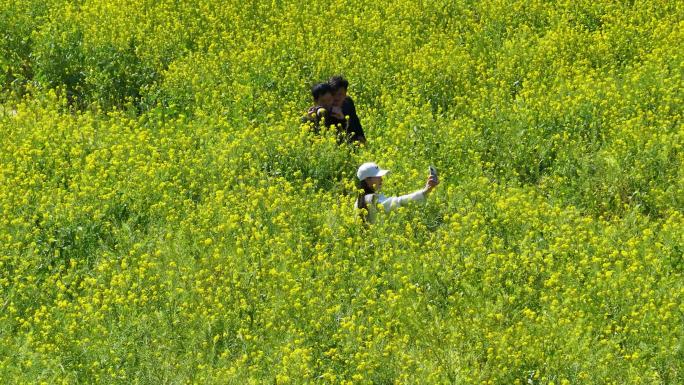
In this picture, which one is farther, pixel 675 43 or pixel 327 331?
pixel 675 43

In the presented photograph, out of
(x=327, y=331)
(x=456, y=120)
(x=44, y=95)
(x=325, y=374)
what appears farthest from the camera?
(x=44, y=95)

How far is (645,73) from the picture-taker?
13219mm

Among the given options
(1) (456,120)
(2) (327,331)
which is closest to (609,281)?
(2) (327,331)

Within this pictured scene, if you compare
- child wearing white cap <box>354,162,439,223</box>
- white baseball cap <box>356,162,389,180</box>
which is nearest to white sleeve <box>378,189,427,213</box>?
child wearing white cap <box>354,162,439,223</box>

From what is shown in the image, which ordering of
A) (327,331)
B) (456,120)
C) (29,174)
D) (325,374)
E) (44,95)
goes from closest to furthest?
(325,374) < (327,331) < (29,174) < (456,120) < (44,95)

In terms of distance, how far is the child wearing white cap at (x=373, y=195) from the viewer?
9.88 meters

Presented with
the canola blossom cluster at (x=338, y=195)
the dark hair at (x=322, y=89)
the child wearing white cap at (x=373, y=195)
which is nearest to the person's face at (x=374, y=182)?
the child wearing white cap at (x=373, y=195)

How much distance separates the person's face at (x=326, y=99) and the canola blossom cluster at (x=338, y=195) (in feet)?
1.11

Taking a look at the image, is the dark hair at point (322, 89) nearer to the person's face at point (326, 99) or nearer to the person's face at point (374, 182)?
the person's face at point (326, 99)

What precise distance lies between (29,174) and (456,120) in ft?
14.2

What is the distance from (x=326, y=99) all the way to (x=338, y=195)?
1.19 m

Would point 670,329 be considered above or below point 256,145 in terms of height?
below

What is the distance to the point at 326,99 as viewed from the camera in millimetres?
11859

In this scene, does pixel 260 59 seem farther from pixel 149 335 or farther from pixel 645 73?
pixel 149 335
